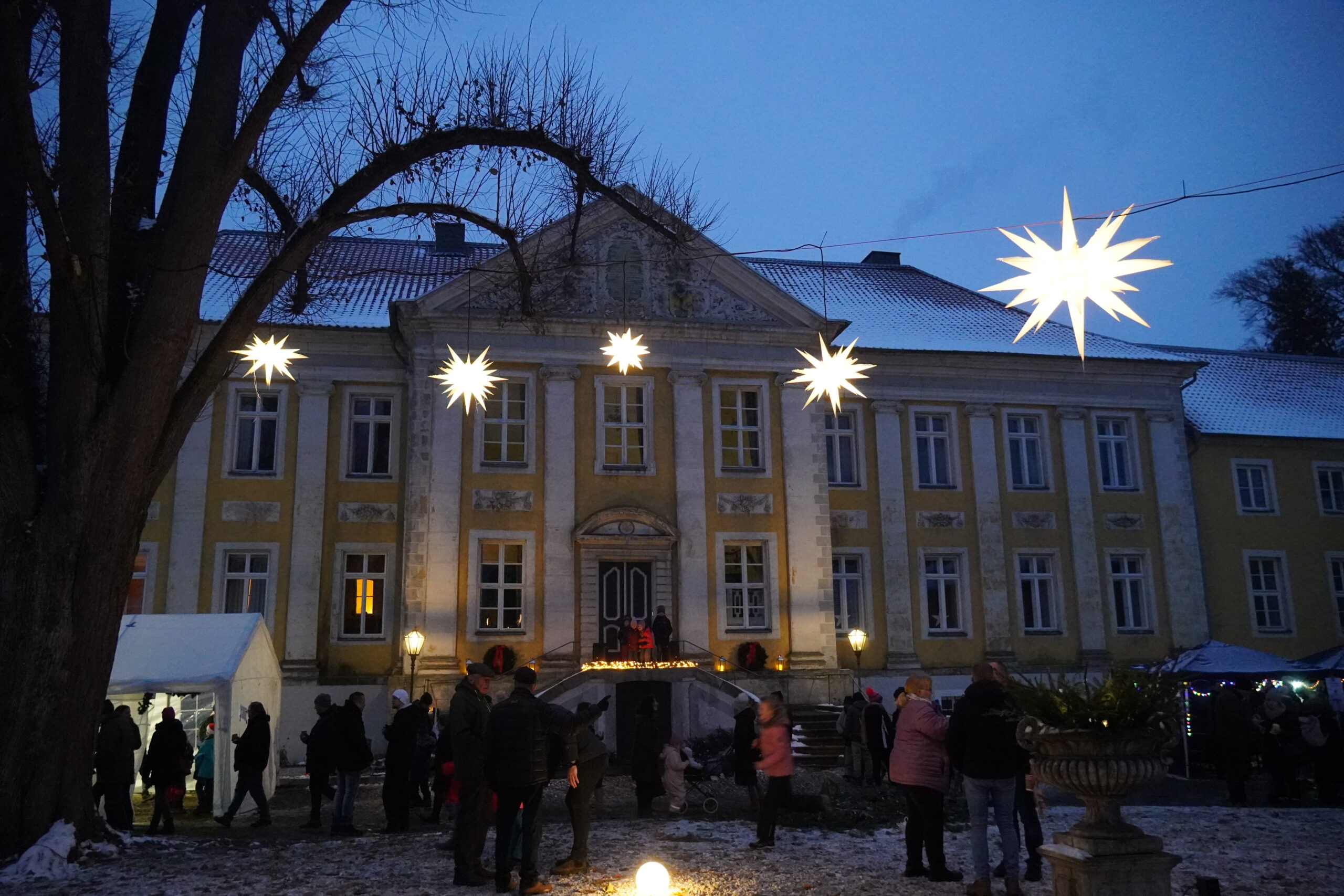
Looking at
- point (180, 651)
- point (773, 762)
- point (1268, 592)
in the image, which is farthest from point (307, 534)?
point (1268, 592)

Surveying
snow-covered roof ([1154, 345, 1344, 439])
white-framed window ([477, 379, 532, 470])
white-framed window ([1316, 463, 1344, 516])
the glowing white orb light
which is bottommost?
A: the glowing white orb light

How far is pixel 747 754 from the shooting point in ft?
42.6

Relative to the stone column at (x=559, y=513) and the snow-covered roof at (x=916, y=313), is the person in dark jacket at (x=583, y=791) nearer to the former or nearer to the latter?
the stone column at (x=559, y=513)

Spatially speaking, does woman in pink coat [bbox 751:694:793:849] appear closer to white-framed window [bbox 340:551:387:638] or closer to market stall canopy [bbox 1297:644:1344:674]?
market stall canopy [bbox 1297:644:1344:674]

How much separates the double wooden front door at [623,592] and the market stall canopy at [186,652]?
981cm

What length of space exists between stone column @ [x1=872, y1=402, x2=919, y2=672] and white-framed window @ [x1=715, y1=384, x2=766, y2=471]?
3.29 metres

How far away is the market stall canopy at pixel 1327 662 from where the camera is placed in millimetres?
20375

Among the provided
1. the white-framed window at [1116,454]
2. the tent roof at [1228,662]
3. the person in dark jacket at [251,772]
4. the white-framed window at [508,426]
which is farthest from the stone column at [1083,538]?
the person in dark jacket at [251,772]

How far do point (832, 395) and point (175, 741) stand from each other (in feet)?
26.8

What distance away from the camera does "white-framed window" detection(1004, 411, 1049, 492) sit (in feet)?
89.7

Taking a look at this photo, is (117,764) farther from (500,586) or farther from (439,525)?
(500,586)

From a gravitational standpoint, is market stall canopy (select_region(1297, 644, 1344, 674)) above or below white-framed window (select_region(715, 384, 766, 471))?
below

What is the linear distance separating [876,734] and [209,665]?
29.9 ft

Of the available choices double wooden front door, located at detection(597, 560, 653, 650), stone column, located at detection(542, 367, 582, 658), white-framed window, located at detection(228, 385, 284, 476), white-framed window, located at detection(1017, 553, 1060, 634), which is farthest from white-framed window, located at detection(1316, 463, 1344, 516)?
white-framed window, located at detection(228, 385, 284, 476)
